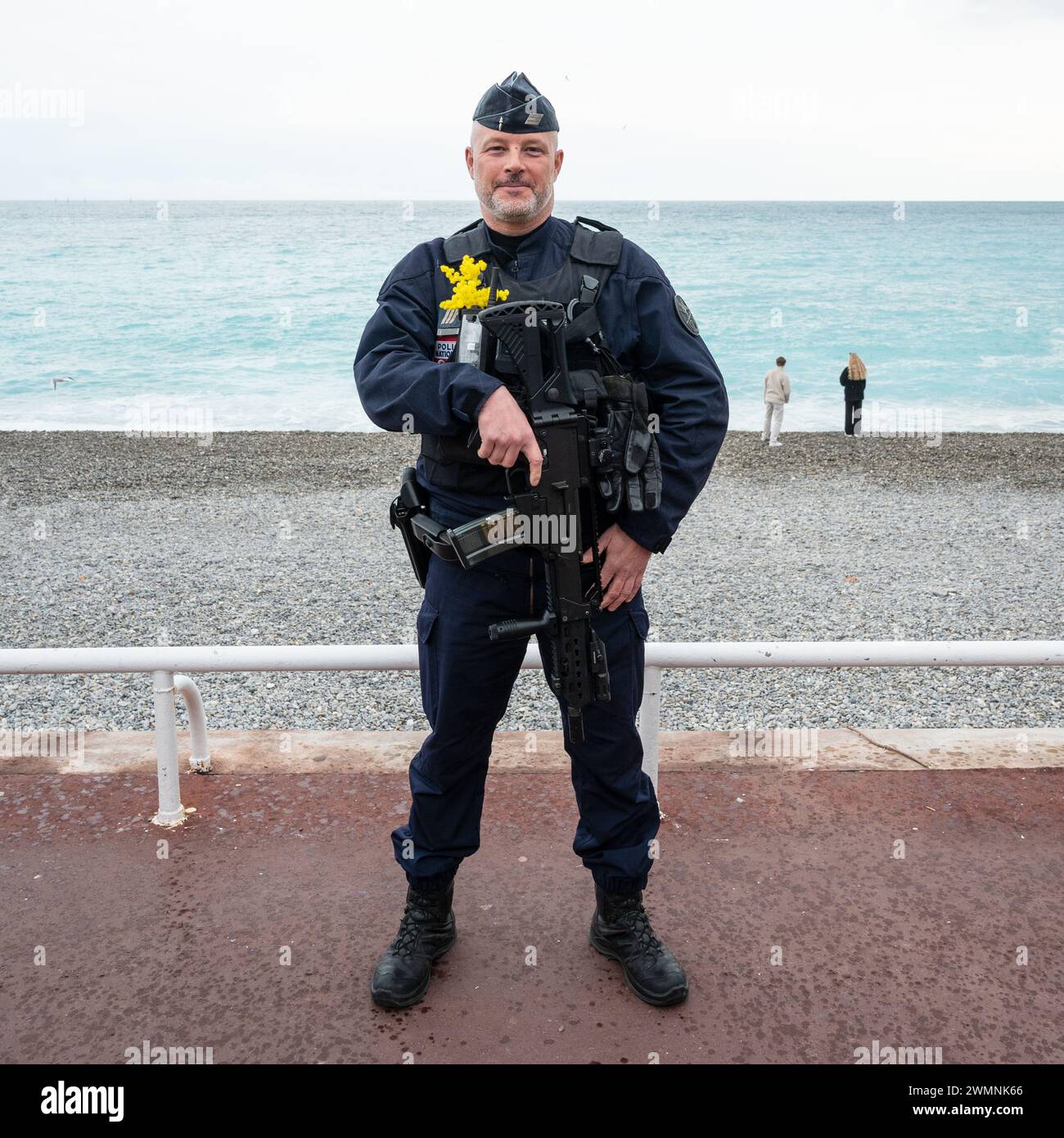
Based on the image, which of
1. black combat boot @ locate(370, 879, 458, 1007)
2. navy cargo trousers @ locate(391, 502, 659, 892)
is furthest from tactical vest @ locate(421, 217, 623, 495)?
black combat boot @ locate(370, 879, 458, 1007)

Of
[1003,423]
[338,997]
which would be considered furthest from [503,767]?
[1003,423]

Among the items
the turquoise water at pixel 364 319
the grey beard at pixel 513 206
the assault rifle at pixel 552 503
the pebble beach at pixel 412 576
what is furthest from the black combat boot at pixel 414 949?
the turquoise water at pixel 364 319

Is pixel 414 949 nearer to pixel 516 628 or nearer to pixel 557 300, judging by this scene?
pixel 516 628

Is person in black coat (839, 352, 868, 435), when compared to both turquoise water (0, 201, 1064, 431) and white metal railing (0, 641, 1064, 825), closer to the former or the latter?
turquoise water (0, 201, 1064, 431)

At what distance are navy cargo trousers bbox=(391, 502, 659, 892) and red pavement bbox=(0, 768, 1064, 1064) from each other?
30 cm

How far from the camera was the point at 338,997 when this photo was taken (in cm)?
250

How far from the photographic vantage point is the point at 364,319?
133 feet

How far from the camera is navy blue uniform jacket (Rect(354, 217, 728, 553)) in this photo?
2.40 metres

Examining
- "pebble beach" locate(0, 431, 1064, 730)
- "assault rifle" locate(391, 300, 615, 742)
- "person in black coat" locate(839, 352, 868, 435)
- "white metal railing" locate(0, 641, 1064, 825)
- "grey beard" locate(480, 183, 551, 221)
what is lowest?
"pebble beach" locate(0, 431, 1064, 730)

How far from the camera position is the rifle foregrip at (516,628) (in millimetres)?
2338

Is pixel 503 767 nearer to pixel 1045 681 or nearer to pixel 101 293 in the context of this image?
pixel 1045 681
